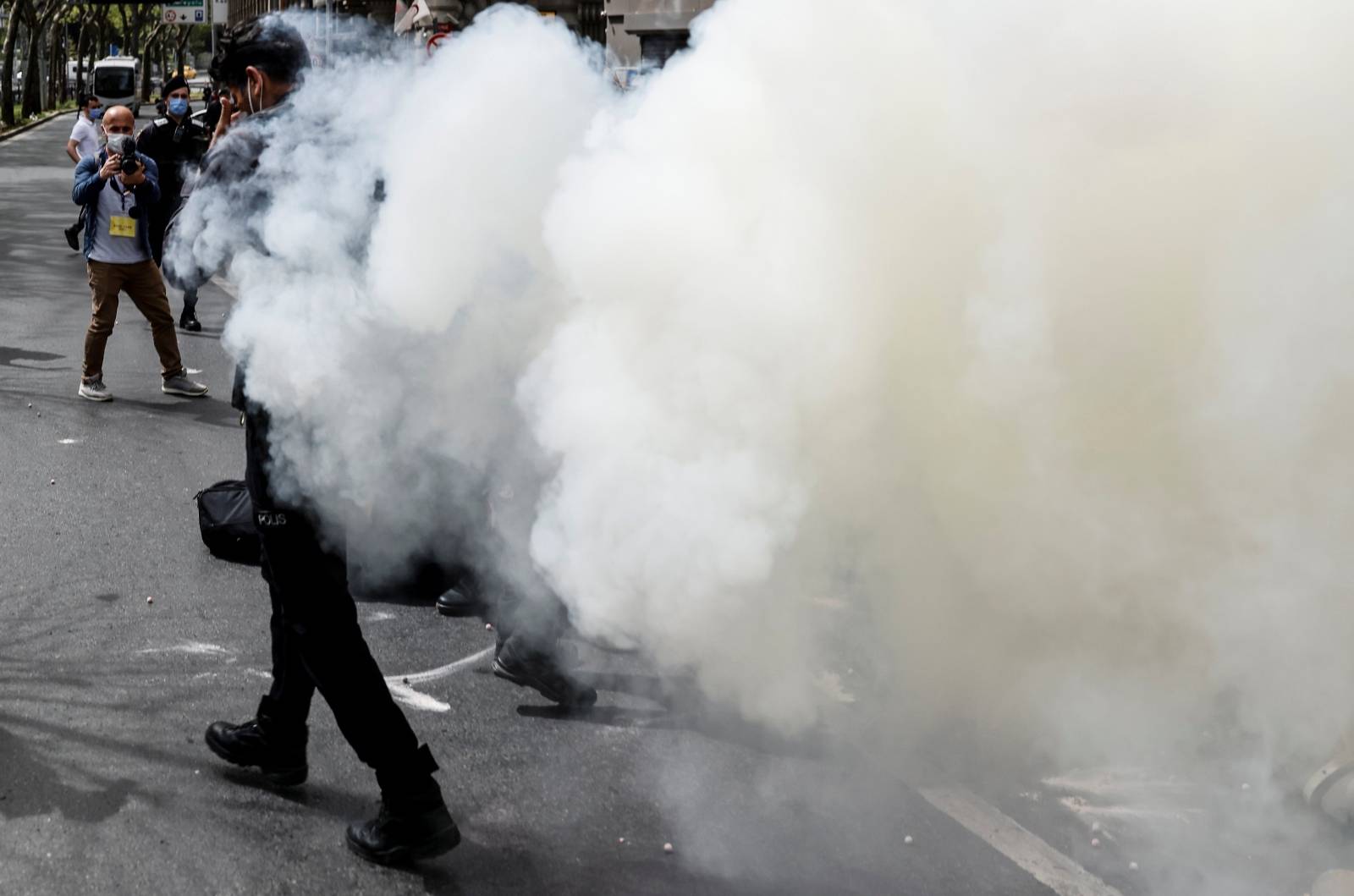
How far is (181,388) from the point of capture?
8.36 m

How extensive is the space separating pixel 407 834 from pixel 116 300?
5.97m

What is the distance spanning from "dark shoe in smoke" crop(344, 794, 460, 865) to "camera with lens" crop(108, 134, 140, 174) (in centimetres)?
550

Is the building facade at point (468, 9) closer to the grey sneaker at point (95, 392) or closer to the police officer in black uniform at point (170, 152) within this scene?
the police officer in black uniform at point (170, 152)

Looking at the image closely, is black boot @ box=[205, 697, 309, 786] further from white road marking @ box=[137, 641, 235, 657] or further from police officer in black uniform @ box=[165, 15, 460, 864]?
white road marking @ box=[137, 641, 235, 657]

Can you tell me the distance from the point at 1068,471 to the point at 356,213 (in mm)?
1937

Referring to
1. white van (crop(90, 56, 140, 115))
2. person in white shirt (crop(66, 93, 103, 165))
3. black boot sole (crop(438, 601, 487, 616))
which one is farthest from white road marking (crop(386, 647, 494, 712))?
white van (crop(90, 56, 140, 115))

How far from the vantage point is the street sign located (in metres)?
49.0

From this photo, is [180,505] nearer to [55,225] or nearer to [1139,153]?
[1139,153]

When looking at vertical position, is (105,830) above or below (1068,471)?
below

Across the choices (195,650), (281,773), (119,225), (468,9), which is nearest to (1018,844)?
(281,773)

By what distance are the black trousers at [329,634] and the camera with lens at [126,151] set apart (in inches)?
192

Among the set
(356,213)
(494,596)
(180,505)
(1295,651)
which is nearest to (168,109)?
(180,505)

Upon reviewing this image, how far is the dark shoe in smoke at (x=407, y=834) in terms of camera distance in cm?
316

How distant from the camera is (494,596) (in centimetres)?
494
